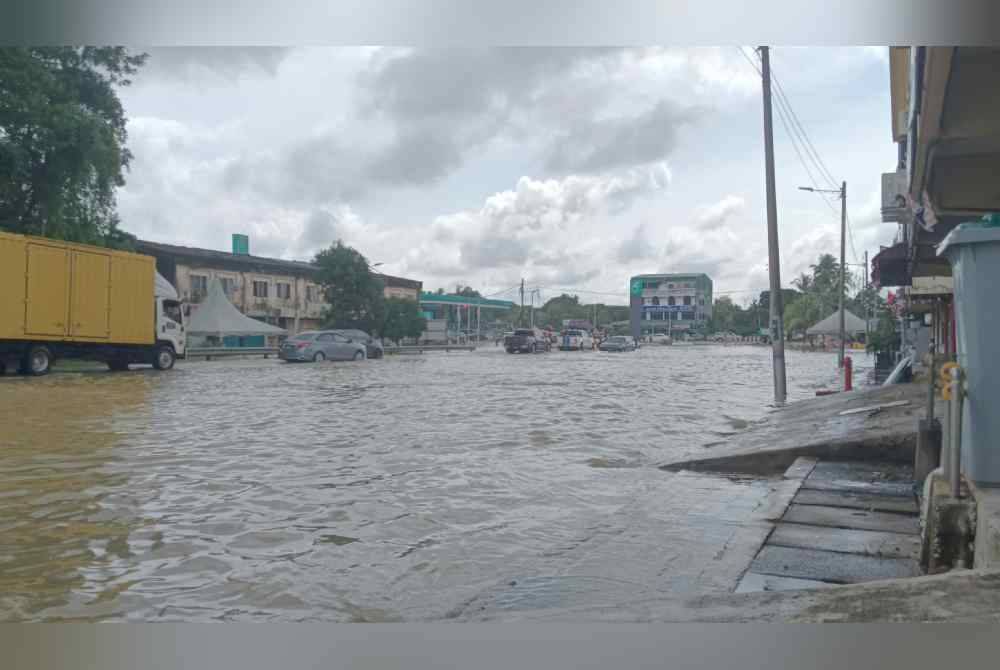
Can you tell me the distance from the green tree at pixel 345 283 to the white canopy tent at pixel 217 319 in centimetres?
322

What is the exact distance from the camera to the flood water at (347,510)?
3.95m

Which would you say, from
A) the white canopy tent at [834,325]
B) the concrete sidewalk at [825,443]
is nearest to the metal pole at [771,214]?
the concrete sidewalk at [825,443]

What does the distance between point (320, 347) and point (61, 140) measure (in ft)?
34.1

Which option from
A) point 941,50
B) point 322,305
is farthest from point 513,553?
point 322,305

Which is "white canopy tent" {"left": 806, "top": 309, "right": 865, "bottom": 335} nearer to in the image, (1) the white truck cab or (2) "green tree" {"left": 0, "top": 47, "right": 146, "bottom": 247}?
(1) the white truck cab

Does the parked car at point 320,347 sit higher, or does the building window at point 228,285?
the building window at point 228,285

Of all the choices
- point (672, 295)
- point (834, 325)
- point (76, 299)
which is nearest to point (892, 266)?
point (672, 295)

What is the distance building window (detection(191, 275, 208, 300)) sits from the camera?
29328 mm

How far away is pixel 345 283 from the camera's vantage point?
31.2 meters

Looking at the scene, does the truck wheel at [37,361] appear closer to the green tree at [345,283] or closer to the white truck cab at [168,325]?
the white truck cab at [168,325]

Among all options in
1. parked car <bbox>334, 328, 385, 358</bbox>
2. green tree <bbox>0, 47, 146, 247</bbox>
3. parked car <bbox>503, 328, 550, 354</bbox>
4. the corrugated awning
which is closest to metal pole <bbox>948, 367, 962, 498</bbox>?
the corrugated awning

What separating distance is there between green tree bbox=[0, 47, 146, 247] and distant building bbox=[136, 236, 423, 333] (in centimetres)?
394

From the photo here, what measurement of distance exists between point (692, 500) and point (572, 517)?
1.06 m

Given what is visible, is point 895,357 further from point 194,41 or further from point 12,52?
point 12,52
